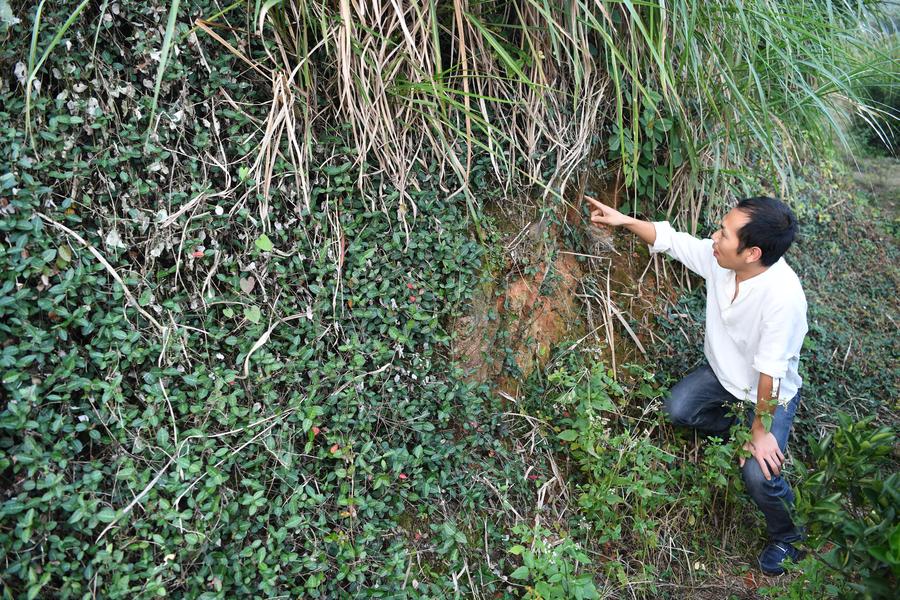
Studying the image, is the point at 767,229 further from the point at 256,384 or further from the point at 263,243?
the point at 256,384

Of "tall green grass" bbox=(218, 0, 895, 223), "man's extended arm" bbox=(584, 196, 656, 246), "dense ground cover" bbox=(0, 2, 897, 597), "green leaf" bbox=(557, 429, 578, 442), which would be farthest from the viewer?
"man's extended arm" bbox=(584, 196, 656, 246)

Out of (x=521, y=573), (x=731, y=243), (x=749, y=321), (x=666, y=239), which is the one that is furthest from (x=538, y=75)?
(x=521, y=573)

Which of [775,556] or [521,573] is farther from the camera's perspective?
[775,556]

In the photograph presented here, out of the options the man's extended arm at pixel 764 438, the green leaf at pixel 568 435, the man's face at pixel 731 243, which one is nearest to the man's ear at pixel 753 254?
the man's face at pixel 731 243

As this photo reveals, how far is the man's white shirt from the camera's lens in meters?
2.76

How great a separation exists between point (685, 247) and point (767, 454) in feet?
3.32

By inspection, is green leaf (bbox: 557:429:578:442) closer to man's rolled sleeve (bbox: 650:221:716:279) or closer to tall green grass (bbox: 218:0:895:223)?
man's rolled sleeve (bbox: 650:221:716:279)

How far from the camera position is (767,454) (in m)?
2.86

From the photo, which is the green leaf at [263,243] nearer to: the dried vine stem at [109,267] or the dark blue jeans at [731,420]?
the dried vine stem at [109,267]

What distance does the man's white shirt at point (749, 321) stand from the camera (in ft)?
9.07

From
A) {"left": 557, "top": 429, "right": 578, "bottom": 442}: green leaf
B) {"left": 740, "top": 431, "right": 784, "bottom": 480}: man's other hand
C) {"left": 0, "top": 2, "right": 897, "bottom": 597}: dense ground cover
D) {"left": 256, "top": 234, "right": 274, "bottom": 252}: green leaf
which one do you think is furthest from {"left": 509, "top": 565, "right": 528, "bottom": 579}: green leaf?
{"left": 256, "top": 234, "right": 274, "bottom": 252}: green leaf

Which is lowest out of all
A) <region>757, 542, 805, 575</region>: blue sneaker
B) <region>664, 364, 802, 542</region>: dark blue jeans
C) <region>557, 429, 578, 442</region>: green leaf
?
<region>757, 542, 805, 575</region>: blue sneaker

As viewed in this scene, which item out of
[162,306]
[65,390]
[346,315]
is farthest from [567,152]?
[65,390]

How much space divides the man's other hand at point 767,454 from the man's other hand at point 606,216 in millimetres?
1133
